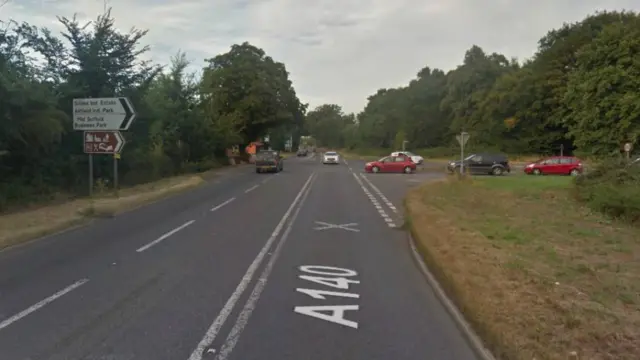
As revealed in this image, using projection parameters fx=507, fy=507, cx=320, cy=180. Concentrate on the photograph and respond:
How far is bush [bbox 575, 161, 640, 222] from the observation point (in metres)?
12.5

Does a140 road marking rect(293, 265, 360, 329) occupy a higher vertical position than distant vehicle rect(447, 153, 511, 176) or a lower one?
lower

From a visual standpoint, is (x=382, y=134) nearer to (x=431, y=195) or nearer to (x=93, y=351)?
(x=431, y=195)

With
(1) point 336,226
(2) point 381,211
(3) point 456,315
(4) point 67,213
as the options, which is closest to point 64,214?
(4) point 67,213

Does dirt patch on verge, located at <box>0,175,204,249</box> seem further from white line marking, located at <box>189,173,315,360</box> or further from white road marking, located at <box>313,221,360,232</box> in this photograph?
white road marking, located at <box>313,221,360,232</box>

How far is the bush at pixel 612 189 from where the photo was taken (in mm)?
12451

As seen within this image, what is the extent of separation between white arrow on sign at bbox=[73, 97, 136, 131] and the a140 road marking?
40.9 ft

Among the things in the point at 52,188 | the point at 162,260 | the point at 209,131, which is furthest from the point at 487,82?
the point at 162,260

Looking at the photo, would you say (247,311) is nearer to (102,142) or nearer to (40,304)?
(40,304)

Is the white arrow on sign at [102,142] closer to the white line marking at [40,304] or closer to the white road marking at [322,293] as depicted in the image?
the white line marking at [40,304]

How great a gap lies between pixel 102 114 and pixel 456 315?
1576 cm

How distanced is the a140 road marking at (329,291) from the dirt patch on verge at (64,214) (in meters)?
6.20

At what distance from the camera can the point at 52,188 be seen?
17.9 metres

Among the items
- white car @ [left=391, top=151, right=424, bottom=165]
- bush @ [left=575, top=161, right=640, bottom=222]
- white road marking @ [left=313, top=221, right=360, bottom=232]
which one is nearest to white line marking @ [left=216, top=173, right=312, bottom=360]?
white road marking @ [left=313, top=221, right=360, bottom=232]

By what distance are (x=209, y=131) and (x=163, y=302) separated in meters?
31.7
